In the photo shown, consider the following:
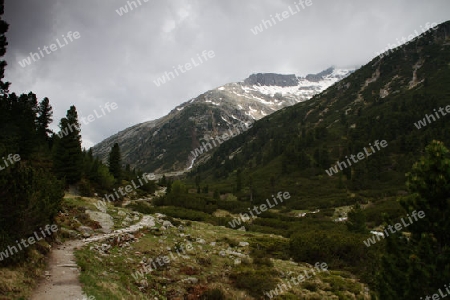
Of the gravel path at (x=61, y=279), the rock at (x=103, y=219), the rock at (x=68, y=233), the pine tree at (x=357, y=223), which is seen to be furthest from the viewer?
the pine tree at (x=357, y=223)

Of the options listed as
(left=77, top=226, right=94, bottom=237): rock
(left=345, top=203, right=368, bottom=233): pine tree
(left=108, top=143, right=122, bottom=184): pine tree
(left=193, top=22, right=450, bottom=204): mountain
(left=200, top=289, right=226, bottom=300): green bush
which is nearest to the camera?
(left=200, top=289, right=226, bottom=300): green bush

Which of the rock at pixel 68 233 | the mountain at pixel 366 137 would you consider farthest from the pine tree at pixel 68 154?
the mountain at pixel 366 137

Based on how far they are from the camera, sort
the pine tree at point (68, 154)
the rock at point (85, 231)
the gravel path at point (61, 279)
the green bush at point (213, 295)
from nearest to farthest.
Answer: the gravel path at point (61, 279)
the green bush at point (213, 295)
the rock at point (85, 231)
the pine tree at point (68, 154)

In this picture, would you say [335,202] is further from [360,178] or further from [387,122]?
[387,122]

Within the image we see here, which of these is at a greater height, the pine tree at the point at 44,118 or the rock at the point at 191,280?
the pine tree at the point at 44,118

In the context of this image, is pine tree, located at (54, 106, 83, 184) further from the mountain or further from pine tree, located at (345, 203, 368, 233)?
the mountain

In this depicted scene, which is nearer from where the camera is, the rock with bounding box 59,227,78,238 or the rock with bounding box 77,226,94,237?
the rock with bounding box 59,227,78,238

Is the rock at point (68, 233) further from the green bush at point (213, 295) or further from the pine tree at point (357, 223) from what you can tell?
the pine tree at point (357, 223)

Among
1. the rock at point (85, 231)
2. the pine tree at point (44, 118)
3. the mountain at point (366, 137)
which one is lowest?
the mountain at point (366, 137)

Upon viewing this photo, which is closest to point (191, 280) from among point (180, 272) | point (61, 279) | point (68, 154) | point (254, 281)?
point (180, 272)

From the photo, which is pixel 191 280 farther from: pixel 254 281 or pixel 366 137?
pixel 366 137

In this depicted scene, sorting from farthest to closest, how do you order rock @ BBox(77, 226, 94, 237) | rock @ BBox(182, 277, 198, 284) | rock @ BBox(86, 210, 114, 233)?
rock @ BBox(86, 210, 114, 233)
rock @ BBox(77, 226, 94, 237)
rock @ BBox(182, 277, 198, 284)

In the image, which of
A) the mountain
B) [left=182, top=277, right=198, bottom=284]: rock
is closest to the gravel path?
[left=182, top=277, right=198, bottom=284]: rock

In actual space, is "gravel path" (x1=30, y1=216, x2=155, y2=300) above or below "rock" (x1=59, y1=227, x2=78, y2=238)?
below
